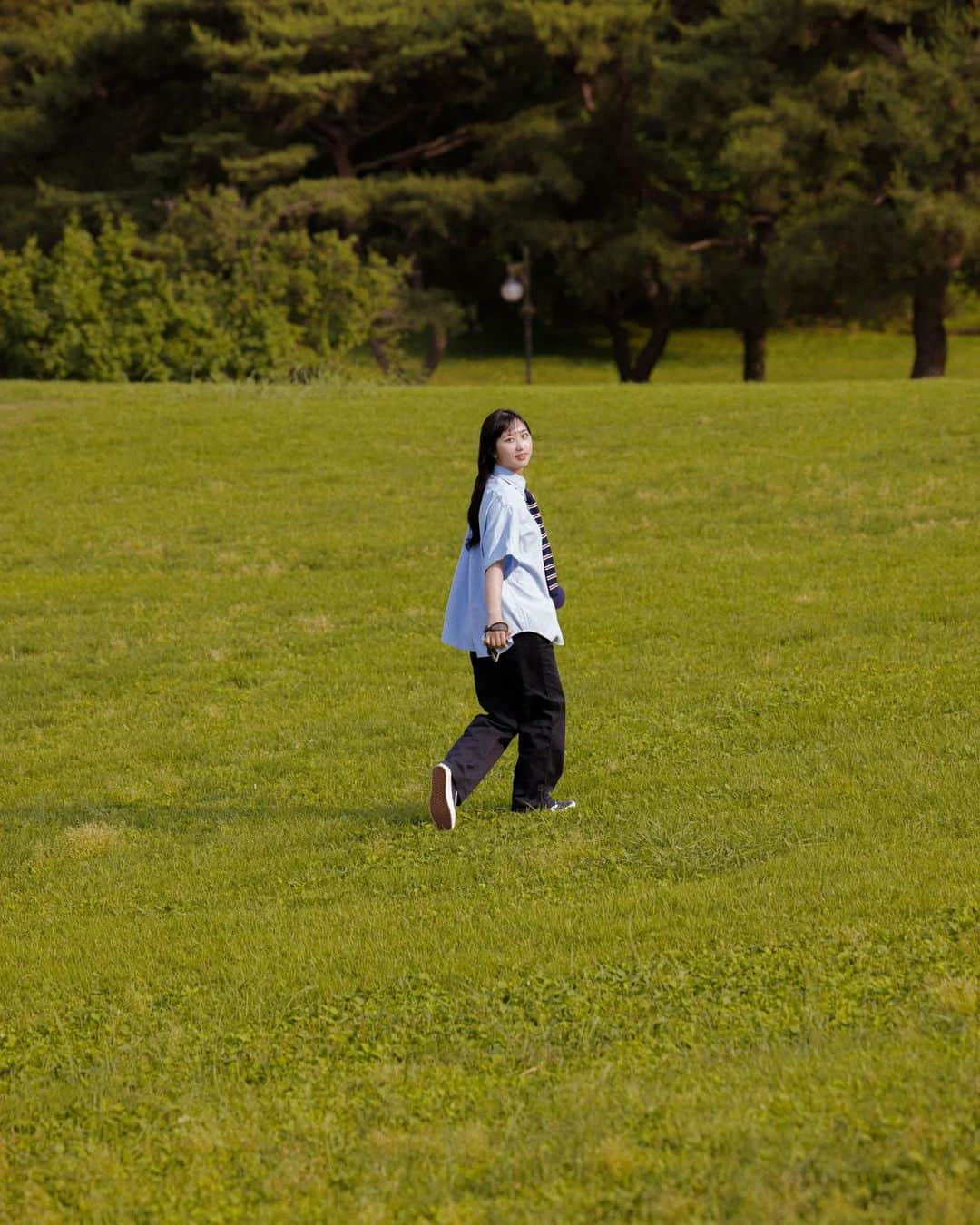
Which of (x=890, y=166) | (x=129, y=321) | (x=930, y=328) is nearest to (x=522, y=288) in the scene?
(x=890, y=166)

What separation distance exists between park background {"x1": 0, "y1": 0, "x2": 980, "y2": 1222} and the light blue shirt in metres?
0.78

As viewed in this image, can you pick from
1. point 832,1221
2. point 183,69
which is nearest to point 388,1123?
point 832,1221

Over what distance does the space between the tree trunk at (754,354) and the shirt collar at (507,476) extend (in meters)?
33.6

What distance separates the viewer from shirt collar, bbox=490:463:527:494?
598cm

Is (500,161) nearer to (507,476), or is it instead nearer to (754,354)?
(754,354)

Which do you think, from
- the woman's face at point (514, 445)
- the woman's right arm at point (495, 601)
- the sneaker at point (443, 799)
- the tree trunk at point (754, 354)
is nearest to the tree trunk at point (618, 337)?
the tree trunk at point (754, 354)

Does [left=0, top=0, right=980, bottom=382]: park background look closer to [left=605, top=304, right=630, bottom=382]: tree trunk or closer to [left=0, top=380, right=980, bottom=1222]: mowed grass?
[left=605, top=304, right=630, bottom=382]: tree trunk

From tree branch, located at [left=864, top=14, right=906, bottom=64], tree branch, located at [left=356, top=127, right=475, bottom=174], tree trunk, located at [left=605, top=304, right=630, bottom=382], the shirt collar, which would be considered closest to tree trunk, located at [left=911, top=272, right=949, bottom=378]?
tree branch, located at [left=864, top=14, right=906, bottom=64]

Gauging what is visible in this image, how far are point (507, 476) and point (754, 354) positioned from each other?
34.4 metres

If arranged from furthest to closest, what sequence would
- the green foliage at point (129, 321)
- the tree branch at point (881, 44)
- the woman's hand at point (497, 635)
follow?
the tree branch at point (881, 44) → the green foliage at point (129, 321) → the woman's hand at point (497, 635)

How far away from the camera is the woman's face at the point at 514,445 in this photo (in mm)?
5895

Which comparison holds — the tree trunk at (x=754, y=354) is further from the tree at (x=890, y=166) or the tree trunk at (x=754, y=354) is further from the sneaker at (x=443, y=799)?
the sneaker at (x=443, y=799)

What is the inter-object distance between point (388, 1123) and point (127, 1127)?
0.67m

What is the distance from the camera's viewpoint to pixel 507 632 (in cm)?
580
